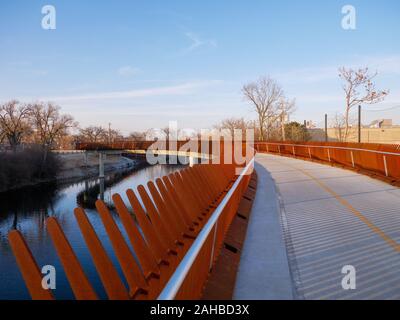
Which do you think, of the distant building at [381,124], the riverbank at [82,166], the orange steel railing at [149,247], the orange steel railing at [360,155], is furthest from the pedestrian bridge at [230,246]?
the distant building at [381,124]

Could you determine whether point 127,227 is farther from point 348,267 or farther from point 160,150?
point 160,150

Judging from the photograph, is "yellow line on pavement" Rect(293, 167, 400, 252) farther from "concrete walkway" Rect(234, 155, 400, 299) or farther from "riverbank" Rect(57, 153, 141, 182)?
"riverbank" Rect(57, 153, 141, 182)

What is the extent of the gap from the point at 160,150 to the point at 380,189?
41.7 meters

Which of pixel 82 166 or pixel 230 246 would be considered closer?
pixel 230 246

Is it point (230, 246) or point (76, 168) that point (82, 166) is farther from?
point (230, 246)

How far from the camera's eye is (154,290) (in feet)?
12.3

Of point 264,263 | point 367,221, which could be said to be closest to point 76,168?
point 367,221

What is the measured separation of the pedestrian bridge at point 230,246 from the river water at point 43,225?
17.5 ft

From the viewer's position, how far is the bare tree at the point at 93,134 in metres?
153

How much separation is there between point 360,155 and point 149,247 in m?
18.1

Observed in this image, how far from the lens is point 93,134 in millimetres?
158375

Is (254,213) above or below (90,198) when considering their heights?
above
